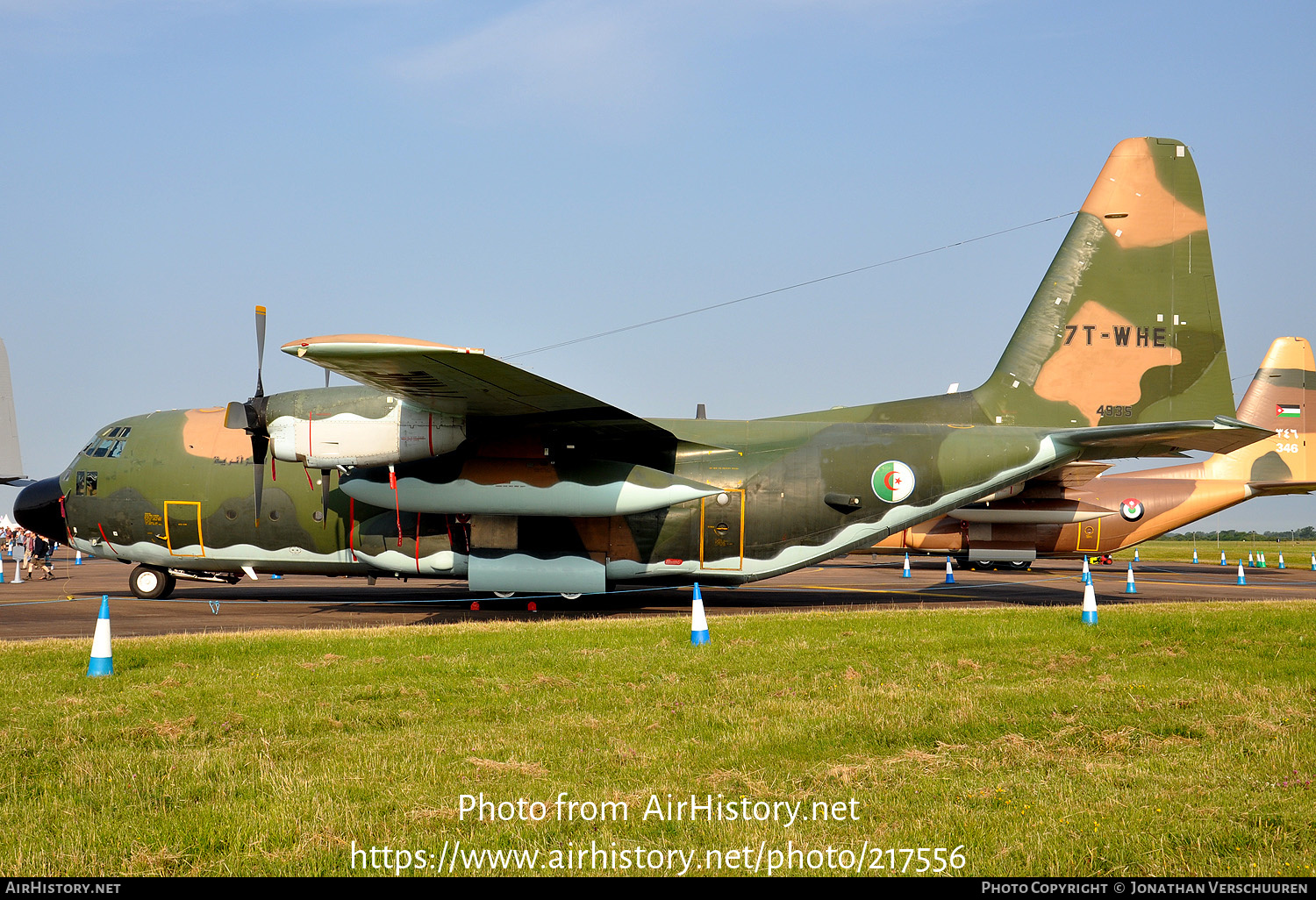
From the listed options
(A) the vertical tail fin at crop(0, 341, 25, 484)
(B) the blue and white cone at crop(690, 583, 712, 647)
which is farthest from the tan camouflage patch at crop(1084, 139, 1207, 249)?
(A) the vertical tail fin at crop(0, 341, 25, 484)

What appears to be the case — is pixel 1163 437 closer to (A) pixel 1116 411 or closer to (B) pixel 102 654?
(A) pixel 1116 411

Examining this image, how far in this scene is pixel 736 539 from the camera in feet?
58.8

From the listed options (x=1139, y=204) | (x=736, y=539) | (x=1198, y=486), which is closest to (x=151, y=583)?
(x=736, y=539)

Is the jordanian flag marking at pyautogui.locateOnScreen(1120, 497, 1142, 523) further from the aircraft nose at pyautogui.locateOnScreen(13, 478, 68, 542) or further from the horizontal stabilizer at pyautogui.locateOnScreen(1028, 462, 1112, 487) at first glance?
the aircraft nose at pyautogui.locateOnScreen(13, 478, 68, 542)

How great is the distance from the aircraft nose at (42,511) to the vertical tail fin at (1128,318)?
1948cm

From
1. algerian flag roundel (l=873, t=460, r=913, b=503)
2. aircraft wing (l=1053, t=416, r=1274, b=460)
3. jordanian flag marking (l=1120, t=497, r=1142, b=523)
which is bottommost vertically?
jordanian flag marking (l=1120, t=497, r=1142, b=523)

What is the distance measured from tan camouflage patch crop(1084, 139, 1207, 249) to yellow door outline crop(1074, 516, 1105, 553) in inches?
479

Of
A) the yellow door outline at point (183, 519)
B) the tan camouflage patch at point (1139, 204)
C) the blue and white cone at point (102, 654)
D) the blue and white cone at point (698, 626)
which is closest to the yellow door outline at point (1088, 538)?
the tan camouflage patch at point (1139, 204)

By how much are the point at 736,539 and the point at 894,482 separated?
3.23m

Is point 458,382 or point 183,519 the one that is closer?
point 458,382

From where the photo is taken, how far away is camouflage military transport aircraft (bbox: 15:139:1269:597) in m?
16.9

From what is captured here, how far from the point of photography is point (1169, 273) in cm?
1934

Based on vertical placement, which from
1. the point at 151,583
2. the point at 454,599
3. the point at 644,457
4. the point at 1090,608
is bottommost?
the point at 454,599

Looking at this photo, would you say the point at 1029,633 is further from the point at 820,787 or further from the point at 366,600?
the point at 366,600
